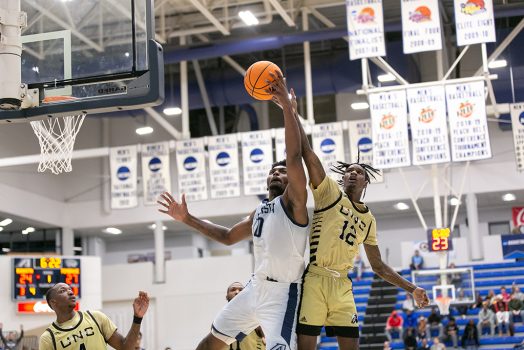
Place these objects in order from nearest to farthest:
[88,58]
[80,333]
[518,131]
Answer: [80,333]
[88,58]
[518,131]

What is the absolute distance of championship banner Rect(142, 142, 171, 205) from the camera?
82.4 feet

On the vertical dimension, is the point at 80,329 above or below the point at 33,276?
below

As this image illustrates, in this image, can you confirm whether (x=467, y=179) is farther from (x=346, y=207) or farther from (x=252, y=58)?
(x=346, y=207)

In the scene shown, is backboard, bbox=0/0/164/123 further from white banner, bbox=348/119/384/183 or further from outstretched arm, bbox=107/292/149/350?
white banner, bbox=348/119/384/183

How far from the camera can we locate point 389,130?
21281mm

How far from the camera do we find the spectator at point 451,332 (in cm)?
2461

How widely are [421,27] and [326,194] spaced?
14.2m

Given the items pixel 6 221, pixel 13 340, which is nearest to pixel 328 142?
pixel 13 340

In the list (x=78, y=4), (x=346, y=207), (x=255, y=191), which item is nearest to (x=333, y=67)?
(x=255, y=191)

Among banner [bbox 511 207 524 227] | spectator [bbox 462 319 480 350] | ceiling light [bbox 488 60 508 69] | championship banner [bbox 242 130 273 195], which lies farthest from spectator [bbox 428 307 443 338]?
banner [bbox 511 207 524 227]

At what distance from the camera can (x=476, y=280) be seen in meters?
28.5

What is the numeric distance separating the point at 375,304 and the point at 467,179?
5455mm

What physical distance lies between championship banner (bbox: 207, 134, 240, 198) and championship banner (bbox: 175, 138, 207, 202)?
1.03ft

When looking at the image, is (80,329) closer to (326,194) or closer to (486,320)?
(326,194)
